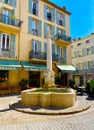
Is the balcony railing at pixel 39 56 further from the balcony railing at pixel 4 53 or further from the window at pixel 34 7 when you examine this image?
the window at pixel 34 7

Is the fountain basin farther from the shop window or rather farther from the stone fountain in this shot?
the shop window

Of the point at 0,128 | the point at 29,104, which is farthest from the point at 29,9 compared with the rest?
the point at 0,128

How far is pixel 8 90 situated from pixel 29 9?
11339mm

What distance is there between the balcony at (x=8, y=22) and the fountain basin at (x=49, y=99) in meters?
10.5

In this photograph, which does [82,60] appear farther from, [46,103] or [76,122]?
[76,122]

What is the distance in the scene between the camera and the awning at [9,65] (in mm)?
15378

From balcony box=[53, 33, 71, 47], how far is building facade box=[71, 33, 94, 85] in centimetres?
1227

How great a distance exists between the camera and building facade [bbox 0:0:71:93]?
691 inches

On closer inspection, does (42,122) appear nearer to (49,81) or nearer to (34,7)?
(49,81)

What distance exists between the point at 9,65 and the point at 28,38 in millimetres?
5633

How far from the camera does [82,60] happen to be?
37344 millimetres

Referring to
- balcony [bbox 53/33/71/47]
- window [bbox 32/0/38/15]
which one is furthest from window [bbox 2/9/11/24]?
balcony [bbox 53/33/71/47]

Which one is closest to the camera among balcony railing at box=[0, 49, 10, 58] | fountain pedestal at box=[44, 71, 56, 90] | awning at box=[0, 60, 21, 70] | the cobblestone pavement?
the cobblestone pavement

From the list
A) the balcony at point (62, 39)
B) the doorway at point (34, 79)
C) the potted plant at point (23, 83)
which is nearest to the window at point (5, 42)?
the potted plant at point (23, 83)
